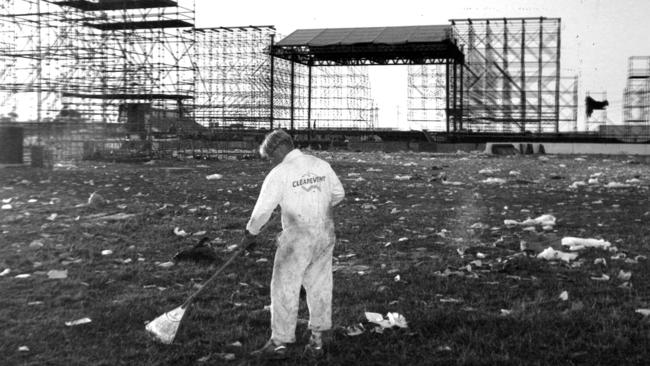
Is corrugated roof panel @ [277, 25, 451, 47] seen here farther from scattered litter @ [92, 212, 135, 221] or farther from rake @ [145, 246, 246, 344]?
rake @ [145, 246, 246, 344]

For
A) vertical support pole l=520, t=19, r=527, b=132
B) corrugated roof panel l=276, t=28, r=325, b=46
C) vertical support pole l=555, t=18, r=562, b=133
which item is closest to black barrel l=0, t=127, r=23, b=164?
corrugated roof panel l=276, t=28, r=325, b=46

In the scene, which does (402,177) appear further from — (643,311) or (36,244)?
(643,311)

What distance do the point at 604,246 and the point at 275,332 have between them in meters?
4.40

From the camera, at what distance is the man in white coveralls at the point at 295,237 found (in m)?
3.97

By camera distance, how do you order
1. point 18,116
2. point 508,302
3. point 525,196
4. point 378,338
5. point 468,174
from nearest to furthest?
point 378,338 < point 508,302 < point 525,196 < point 468,174 < point 18,116

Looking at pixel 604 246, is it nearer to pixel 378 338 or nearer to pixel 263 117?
pixel 378 338

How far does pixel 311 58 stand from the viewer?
135ft

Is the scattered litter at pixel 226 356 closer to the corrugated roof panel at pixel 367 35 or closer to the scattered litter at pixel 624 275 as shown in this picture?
the scattered litter at pixel 624 275

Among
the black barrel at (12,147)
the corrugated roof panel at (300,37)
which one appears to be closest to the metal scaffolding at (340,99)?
the corrugated roof panel at (300,37)

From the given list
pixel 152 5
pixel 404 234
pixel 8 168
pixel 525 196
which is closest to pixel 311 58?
pixel 152 5

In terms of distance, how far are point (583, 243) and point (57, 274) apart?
513 centimetres

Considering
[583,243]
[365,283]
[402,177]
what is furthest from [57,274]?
[402,177]

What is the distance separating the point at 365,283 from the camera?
572cm

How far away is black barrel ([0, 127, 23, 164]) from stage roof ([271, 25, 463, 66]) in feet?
69.9
